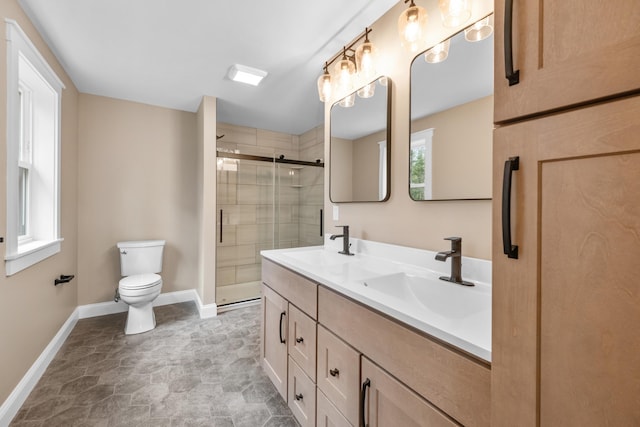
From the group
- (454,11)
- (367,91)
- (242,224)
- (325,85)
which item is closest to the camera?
(454,11)

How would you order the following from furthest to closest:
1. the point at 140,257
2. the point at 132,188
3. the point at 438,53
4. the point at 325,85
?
the point at 132,188, the point at 140,257, the point at 325,85, the point at 438,53

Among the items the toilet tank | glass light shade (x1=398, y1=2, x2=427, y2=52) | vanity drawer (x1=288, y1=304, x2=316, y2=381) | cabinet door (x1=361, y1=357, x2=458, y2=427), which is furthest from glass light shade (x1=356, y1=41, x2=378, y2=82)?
the toilet tank

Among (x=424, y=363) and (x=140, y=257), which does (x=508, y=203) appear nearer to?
(x=424, y=363)

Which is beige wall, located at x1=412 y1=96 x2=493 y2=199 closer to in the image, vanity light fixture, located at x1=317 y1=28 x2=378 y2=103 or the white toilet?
vanity light fixture, located at x1=317 y1=28 x2=378 y2=103

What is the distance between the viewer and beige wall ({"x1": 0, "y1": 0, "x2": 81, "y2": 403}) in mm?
1506

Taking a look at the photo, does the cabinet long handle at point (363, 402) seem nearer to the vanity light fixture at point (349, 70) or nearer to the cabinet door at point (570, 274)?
the cabinet door at point (570, 274)

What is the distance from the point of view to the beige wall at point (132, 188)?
2.92 m

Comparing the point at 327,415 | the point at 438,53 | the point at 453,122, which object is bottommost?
the point at 327,415

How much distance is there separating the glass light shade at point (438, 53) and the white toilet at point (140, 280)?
9.38 feet

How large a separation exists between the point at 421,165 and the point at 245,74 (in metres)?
1.78

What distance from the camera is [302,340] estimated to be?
4.61 ft

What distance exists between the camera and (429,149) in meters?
1.44

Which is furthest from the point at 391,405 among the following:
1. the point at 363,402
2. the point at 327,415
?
the point at 327,415

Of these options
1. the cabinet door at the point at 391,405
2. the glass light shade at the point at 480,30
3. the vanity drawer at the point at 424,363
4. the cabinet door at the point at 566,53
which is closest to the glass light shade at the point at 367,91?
the glass light shade at the point at 480,30
